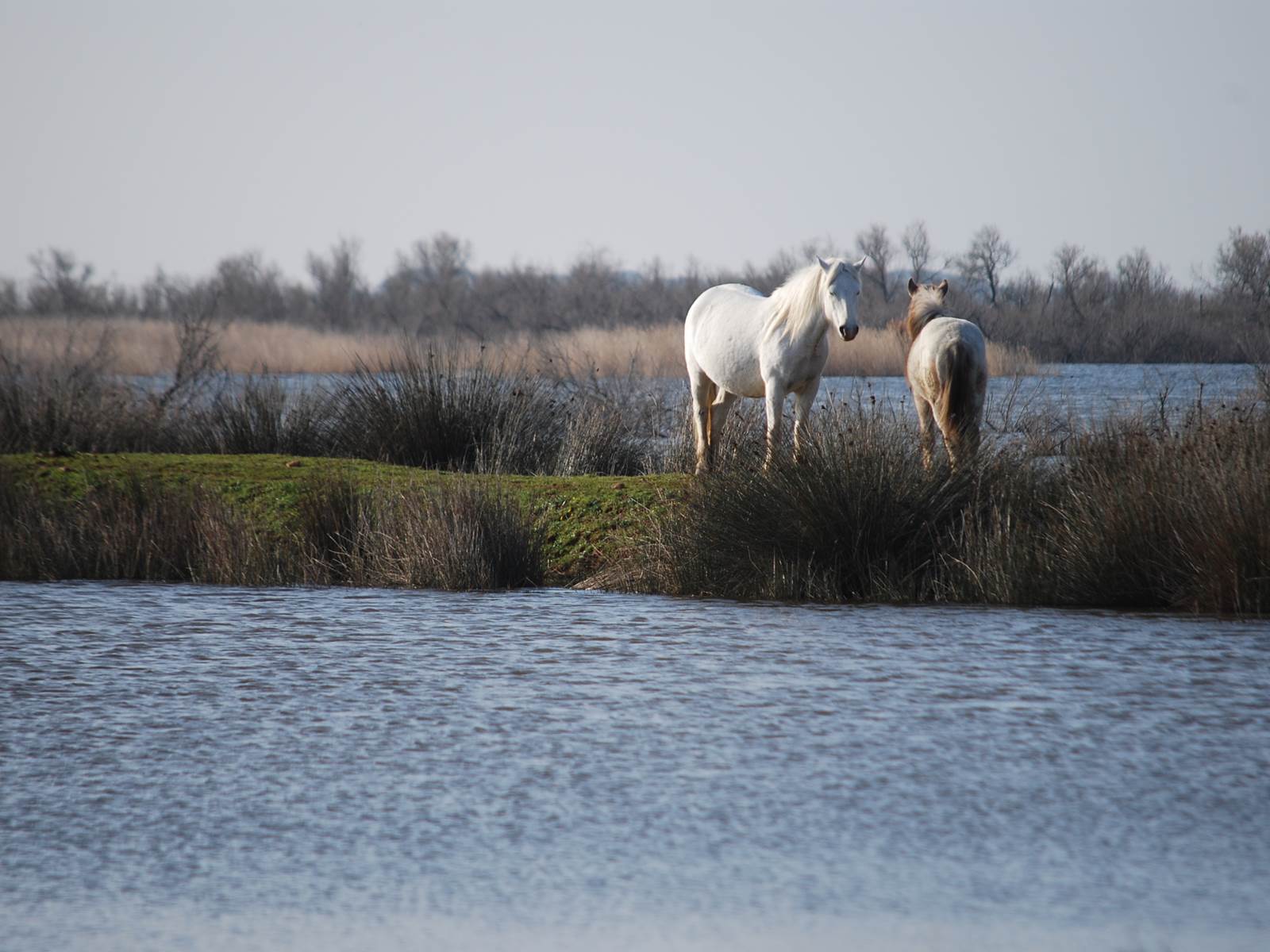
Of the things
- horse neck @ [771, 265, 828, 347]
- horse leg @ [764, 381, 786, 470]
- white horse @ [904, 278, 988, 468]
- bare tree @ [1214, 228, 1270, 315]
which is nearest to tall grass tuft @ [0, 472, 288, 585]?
horse leg @ [764, 381, 786, 470]

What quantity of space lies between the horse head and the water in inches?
103

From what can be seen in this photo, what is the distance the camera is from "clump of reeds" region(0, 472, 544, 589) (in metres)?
9.16

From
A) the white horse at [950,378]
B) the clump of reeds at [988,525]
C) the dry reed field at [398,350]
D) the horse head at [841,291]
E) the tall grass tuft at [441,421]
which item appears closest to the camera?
the clump of reeds at [988,525]

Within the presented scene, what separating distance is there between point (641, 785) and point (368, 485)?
20.8ft

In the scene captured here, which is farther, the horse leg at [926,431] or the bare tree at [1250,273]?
the bare tree at [1250,273]

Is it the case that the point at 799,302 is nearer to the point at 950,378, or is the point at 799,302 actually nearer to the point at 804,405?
the point at 804,405

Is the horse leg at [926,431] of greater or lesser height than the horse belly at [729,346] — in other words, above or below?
below

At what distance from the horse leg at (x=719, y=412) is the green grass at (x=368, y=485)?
1029 millimetres

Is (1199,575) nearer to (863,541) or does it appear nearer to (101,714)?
(863,541)

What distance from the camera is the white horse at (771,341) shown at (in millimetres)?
9844

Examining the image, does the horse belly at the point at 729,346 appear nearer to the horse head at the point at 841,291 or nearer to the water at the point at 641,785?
the horse head at the point at 841,291

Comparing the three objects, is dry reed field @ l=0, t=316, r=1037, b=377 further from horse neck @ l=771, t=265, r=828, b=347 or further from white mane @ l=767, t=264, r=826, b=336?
horse neck @ l=771, t=265, r=828, b=347

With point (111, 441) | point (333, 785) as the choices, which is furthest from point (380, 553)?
point (111, 441)

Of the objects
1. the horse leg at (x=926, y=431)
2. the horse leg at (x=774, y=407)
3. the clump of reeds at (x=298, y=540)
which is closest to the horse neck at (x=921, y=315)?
the horse leg at (x=926, y=431)
